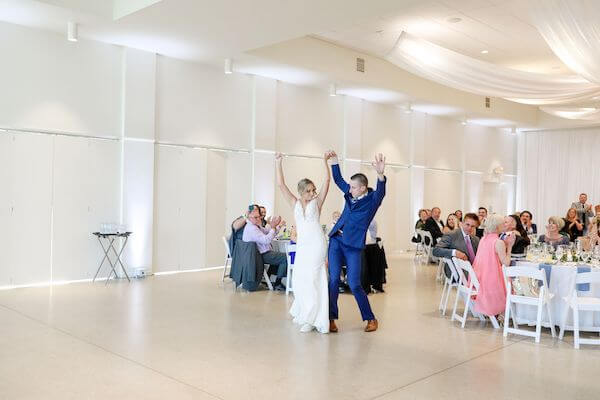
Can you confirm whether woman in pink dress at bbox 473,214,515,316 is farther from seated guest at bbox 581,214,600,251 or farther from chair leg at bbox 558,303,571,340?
seated guest at bbox 581,214,600,251

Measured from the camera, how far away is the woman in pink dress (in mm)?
5883

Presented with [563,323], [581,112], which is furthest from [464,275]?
[581,112]

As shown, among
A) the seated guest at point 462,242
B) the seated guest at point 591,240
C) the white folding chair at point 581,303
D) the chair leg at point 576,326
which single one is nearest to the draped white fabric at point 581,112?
the seated guest at point 591,240

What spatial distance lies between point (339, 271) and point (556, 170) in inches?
557

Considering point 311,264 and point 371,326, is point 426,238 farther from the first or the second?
point 311,264

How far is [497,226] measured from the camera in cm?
587

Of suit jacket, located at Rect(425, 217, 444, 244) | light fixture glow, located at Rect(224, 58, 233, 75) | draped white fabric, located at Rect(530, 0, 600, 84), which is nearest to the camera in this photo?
draped white fabric, located at Rect(530, 0, 600, 84)

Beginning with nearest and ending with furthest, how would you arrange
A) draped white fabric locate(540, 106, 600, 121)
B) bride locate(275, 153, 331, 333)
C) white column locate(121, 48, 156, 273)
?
bride locate(275, 153, 331, 333)
white column locate(121, 48, 156, 273)
draped white fabric locate(540, 106, 600, 121)

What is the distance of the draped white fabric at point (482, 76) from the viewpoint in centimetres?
874

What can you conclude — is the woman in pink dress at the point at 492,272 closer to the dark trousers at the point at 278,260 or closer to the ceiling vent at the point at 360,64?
the dark trousers at the point at 278,260

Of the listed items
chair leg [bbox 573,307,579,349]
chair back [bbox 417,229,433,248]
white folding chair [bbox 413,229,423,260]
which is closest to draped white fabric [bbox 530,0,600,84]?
chair leg [bbox 573,307,579,349]

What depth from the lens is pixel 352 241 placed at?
554 centimetres

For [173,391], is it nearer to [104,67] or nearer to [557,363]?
[557,363]

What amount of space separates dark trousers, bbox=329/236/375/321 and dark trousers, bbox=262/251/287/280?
2218 mm
